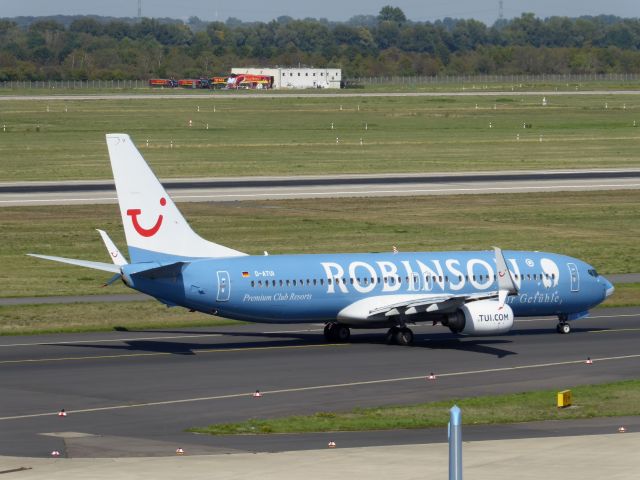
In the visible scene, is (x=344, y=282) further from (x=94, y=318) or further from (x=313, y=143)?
(x=313, y=143)

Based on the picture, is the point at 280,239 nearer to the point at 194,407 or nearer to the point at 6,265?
the point at 6,265

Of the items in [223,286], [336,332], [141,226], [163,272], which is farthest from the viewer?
[336,332]

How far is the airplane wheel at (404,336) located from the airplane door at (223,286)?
7606 millimetres

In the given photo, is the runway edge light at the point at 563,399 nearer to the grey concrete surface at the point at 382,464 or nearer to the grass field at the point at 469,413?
the grass field at the point at 469,413

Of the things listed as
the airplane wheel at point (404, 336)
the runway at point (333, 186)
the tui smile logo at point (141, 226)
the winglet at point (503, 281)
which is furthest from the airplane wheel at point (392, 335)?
the runway at point (333, 186)

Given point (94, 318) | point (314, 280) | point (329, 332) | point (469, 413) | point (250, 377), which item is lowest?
point (94, 318)

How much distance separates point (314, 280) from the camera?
54.2 meters

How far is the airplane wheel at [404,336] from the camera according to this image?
182 feet

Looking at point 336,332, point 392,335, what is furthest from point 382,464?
point 336,332

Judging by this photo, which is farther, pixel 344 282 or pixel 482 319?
pixel 344 282

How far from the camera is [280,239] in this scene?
275ft

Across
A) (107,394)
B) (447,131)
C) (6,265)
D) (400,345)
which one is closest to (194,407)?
(107,394)

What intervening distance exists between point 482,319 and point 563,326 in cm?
790

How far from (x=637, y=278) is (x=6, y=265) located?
112 ft
